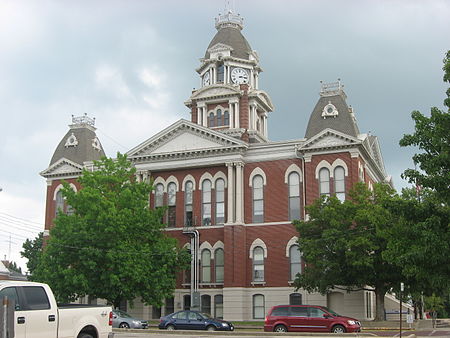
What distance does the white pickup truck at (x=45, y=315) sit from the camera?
15.1 metres

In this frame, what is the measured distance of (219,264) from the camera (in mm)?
51688

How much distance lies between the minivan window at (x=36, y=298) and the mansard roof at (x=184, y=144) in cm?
3631

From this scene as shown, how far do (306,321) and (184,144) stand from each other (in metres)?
24.2

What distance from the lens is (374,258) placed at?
4006 cm

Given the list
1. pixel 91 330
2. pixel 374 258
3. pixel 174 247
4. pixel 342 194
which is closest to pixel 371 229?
pixel 374 258

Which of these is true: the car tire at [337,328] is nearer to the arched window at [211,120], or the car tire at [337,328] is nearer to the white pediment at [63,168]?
the arched window at [211,120]

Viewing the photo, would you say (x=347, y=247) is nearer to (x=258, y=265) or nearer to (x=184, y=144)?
(x=258, y=265)

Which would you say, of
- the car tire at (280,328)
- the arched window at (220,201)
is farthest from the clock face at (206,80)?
the car tire at (280,328)

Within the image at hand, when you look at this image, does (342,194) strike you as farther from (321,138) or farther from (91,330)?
(91,330)

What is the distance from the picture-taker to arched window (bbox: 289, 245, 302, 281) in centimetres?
4912

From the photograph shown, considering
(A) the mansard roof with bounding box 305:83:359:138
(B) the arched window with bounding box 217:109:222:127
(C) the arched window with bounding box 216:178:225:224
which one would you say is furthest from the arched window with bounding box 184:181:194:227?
(A) the mansard roof with bounding box 305:83:359:138

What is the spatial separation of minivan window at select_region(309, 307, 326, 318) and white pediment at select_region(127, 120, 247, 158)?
20.4 metres

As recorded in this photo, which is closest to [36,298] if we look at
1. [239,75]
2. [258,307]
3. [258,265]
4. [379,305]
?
[379,305]

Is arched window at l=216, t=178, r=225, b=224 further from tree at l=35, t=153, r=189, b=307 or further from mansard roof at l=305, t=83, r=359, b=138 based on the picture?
mansard roof at l=305, t=83, r=359, b=138
